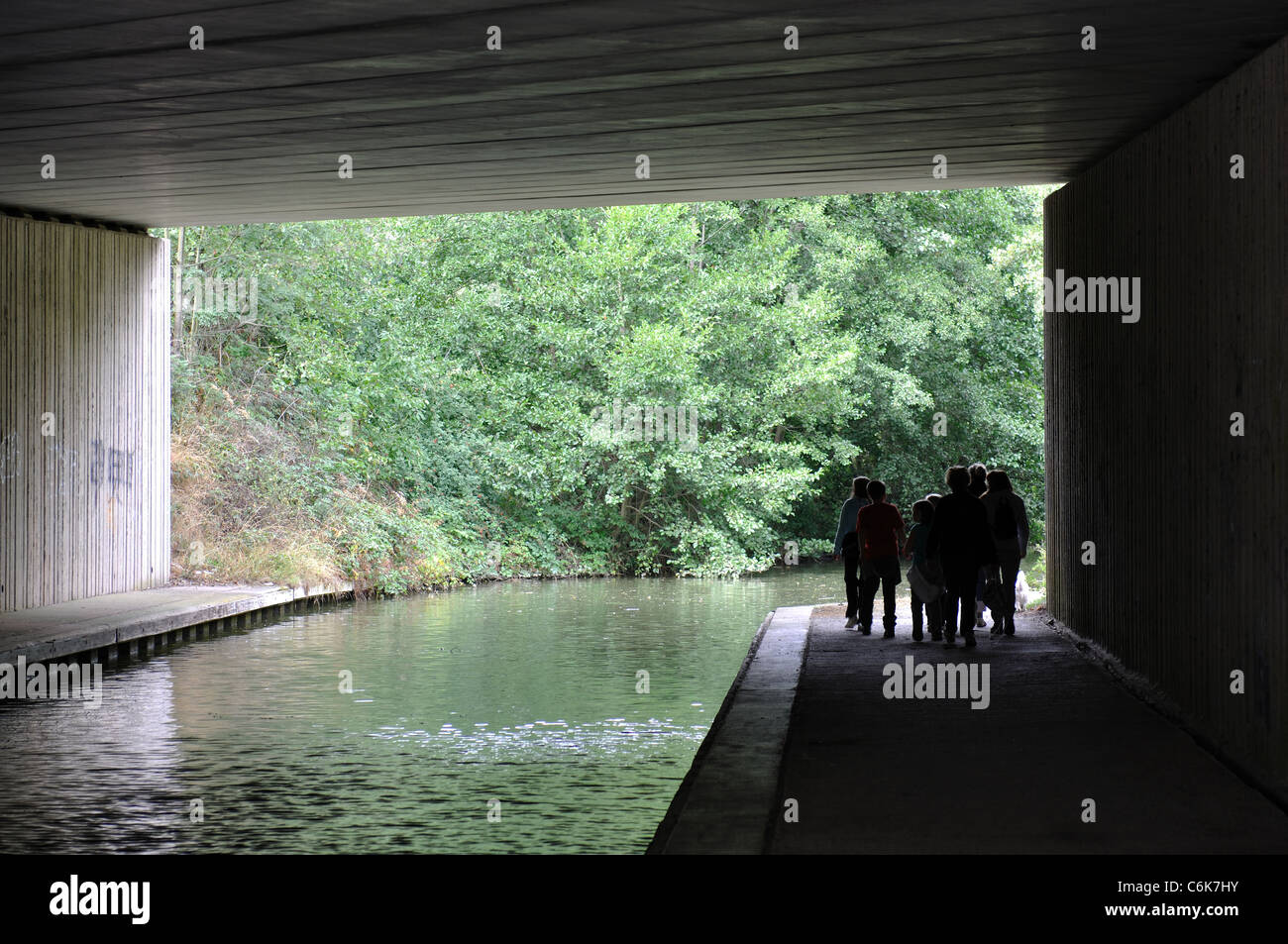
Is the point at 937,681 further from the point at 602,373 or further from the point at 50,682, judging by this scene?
the point at 602,373

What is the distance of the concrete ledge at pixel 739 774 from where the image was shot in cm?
651

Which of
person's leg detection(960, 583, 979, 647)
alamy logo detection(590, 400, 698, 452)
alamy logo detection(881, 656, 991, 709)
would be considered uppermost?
alamy logo detection(590, 400, 698, 452)

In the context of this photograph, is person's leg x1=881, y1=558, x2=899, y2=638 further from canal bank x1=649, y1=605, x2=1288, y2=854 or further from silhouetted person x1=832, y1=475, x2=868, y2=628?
canal bank x1=649, y1=605, x2=1288, y2=854

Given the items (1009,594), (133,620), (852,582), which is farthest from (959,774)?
(133,620)

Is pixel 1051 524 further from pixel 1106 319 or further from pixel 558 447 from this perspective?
pixel 558 447

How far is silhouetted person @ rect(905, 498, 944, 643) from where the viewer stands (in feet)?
42.6

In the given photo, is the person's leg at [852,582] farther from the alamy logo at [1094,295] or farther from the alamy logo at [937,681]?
the alamy logo at [1094,295]

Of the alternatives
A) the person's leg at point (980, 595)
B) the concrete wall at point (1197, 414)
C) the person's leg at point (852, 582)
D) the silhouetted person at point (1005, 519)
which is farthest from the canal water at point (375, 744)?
the concrete wall at point (1197, 414)

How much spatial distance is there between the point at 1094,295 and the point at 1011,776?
5503 millimetres

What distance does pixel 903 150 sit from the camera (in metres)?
12.3

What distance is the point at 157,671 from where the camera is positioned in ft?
47.1
